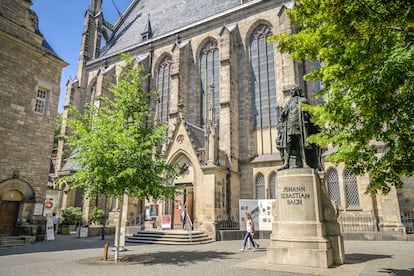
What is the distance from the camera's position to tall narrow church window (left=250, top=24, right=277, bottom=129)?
875 inches

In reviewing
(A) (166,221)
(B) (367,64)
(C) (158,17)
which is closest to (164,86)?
(C) (158,17)

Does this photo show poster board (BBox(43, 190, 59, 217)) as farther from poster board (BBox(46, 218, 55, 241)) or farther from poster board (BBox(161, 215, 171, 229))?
poster board (BBox(161, 215, 171, 229))

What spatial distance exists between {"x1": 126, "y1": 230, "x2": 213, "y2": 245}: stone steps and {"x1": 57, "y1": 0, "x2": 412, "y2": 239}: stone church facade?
1.49 m

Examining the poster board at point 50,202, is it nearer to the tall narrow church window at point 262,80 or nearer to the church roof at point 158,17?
the tall narrow church window at point 262,80

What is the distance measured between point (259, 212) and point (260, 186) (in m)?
3.94

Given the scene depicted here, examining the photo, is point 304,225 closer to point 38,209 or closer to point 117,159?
point 117,159

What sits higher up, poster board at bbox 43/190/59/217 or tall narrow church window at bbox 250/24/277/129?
tall narrow church window at bbox 250/24/277/129

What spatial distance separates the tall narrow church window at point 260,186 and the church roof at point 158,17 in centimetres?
1566

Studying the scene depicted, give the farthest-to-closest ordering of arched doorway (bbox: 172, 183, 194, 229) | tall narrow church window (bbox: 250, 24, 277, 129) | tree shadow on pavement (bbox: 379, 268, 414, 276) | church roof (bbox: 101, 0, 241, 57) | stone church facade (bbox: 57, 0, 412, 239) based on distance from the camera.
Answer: church roof (bbox: 101, 0, 241, 57) → tall narrow church window (bbox: 250, 24, 277, 129) → arched doorway (bbox: 172, 183, 194, 229) → stone church facade (bbox: 57, 0, 412, 239) → tree shadow on pavement (bbox: 379, 268, 414, 276)

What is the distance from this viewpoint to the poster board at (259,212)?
17.0 m

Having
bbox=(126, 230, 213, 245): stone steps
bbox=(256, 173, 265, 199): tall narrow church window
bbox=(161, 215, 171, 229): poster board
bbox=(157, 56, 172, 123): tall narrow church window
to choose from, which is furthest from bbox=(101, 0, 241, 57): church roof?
bbox=(126, 230, 213, 245): stone steps

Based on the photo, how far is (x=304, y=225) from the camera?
7.86 meters

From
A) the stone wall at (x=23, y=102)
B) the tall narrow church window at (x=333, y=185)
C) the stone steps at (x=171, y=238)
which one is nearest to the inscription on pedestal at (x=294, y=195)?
the stone steps at (x=171, y=238)

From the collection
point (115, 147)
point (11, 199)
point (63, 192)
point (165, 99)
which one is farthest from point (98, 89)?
point (115, 147)
